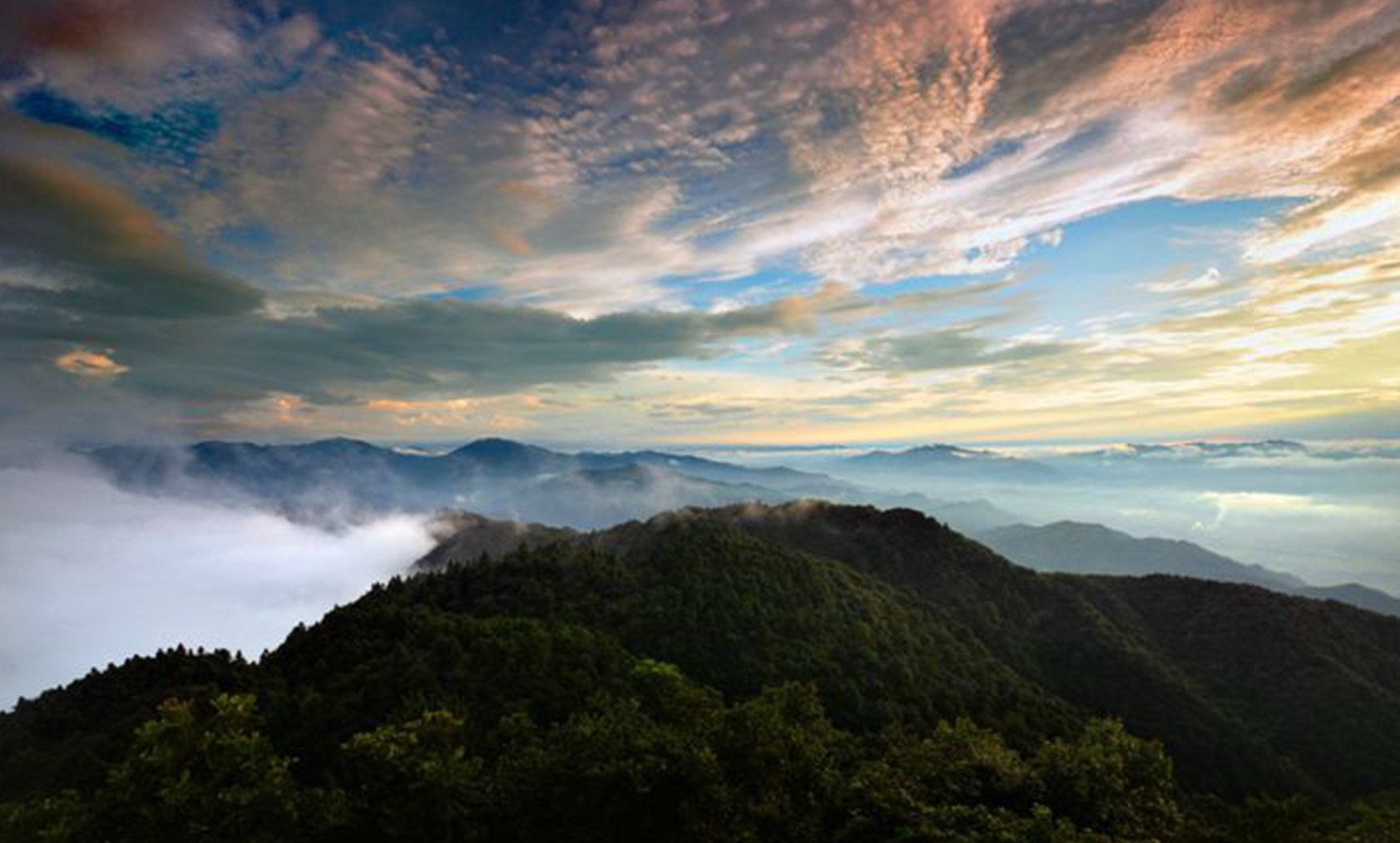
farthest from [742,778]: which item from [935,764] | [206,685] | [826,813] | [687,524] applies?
[687,524]

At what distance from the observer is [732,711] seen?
49.8 m

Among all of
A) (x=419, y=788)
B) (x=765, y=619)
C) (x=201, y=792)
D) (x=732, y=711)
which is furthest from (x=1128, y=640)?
(x=201, y=792)

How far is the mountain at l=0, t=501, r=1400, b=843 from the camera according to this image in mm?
42469

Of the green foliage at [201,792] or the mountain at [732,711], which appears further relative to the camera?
the mountain at [732,711]

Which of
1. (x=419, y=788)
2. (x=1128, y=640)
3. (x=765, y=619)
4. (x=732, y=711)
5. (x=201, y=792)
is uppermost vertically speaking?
(x=732, y=711)

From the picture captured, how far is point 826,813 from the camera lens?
42.6 metres

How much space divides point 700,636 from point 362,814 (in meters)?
84.5

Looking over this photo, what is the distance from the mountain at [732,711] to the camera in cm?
4247

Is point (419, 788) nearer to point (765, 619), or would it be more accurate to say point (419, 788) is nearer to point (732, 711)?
point (732, 711)

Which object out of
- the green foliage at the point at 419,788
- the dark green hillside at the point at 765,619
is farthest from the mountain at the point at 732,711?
the dark green hillside at the point at 765,619

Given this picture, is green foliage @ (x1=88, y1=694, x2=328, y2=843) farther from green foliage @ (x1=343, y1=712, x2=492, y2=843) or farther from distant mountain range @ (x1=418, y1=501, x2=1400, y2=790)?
distant mountain range @ (x1=418, y1=501, x2=1400, y2=790)

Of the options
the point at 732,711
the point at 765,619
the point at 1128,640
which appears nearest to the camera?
the point at 732,711

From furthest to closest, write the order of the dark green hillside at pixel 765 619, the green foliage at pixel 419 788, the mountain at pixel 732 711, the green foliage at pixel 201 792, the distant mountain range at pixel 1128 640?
the distant mountain range at pixel 1128 640
the dark green hillside at pixel 765 619
the green foliage at pixel 419 788
the mountain at pixel 732 711
the green foliage at pixel 201 792

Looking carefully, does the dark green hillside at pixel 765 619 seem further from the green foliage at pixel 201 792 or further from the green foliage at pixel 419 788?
the green foliage at pixel 201 792
